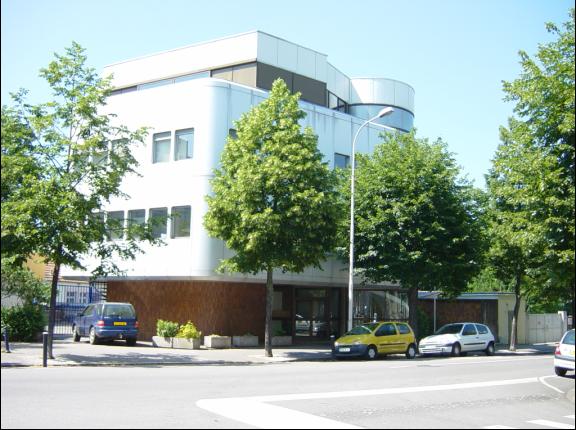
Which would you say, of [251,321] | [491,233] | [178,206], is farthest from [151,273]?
[491,233]

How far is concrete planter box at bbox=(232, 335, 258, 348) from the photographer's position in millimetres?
28141

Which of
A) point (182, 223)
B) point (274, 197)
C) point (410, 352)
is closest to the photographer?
point (274, 197)

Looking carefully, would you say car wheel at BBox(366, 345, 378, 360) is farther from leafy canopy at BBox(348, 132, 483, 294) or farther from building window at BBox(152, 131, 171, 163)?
building window at BBox(152, 131, 171, 163)

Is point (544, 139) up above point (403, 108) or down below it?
below

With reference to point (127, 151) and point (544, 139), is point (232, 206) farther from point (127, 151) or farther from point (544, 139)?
point (544, 139)

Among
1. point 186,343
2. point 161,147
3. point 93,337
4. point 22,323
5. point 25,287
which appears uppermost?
point 161,147

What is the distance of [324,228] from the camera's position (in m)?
24.1

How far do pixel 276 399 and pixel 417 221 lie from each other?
16934 millimetres

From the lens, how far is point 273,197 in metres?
23.8

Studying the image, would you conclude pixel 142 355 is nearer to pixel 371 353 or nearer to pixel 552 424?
pixel 371 353

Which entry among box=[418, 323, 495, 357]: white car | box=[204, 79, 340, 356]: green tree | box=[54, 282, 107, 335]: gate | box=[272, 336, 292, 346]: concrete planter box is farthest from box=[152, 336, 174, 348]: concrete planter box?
box=[418, 323, 495, 357]: white car

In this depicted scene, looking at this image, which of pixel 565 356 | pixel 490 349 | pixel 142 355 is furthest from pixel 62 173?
pixel 490 349

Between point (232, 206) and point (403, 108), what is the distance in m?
24.0

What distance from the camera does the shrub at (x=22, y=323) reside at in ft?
86.3
